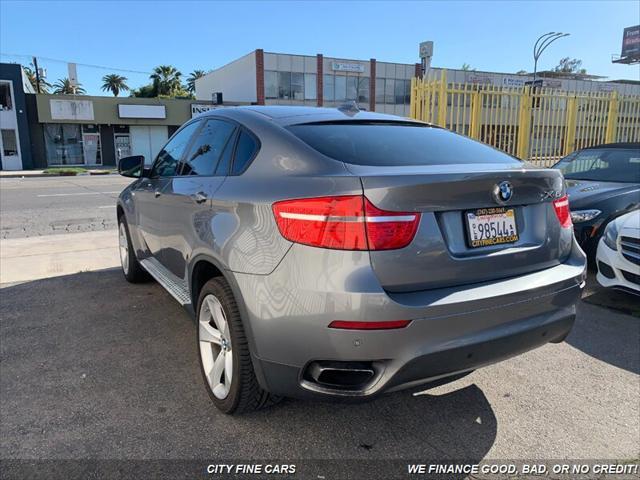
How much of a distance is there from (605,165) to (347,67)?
125 ft

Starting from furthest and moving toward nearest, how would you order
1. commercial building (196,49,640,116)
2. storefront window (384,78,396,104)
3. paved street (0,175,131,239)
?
storefront window (384,78,396,104)
commercial building (196,49,640,116)
paved street (0,175,131,239)

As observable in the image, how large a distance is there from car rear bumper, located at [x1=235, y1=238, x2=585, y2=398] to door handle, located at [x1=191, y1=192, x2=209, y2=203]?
79 cm

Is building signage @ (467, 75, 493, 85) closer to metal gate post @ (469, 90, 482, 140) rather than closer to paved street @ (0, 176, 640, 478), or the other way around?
metal gate post @ (469, 90, 482, 140)

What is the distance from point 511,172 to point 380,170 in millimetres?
696

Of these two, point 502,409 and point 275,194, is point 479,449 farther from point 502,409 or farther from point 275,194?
point 275,194

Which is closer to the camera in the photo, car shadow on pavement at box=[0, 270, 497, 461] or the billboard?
car shadow on pavement at box=[0, 270, 497, 461]

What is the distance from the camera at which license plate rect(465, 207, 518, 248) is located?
2.30 m

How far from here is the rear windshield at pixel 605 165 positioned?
21.1 feet

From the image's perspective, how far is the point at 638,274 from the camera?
4297 mm

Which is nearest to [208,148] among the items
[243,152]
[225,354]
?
[243,152]

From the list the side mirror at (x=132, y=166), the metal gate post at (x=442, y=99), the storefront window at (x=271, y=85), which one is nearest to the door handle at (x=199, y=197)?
the side mirror at (x=132, y=166)

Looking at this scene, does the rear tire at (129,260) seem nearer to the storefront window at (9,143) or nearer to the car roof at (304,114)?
the car roof at (304,114)

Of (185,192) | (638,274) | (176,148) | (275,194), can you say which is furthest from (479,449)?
(176,148)

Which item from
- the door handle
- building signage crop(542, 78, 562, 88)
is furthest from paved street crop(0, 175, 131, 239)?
building signage crop(542, 78, 562, 88)
